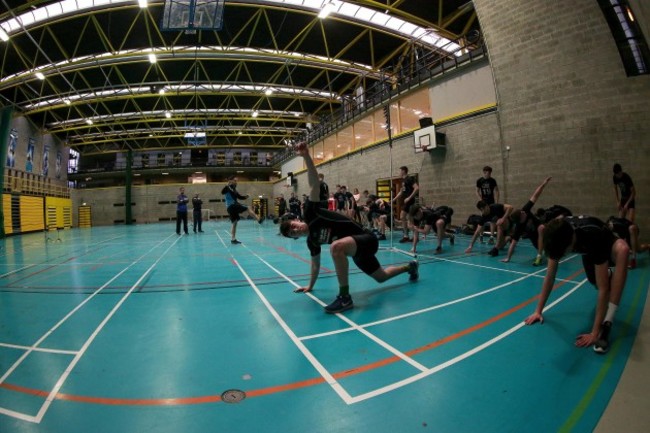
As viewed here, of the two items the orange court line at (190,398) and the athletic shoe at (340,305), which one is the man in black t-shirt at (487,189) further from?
the orange court line at (190,398)

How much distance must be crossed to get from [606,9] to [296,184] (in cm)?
2172

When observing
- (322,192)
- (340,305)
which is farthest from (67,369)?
(322,192)

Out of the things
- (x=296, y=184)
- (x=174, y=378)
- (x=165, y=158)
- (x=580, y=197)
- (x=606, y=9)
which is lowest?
(x=174, y=378)

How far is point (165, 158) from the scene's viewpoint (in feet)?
113

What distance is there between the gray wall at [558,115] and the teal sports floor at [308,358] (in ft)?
13.4

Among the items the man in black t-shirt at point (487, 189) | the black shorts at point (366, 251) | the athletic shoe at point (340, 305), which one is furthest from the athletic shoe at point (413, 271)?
→ the man in black t-shirt at point (487, 189)

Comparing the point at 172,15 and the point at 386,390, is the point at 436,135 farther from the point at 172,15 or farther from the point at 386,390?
the point at 172,15

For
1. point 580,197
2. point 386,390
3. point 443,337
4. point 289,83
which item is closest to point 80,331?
point 386,390

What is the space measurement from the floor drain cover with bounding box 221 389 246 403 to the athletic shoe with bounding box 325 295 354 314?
143cm

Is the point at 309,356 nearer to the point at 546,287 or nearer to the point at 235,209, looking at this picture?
the point at 546,287

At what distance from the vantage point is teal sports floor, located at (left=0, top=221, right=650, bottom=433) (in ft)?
4.89

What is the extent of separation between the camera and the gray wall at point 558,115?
626cm

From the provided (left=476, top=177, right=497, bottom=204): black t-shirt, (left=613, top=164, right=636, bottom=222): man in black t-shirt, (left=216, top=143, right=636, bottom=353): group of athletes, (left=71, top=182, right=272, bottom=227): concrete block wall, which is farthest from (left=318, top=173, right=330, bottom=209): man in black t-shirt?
(left=71, top=182, right=272, bottom=227): concrete block wall

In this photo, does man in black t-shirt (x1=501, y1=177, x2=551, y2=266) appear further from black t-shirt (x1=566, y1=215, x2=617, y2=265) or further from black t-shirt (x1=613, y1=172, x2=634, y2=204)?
black t-shirt (x1=566, y1=215, x2=617, y2=265)
